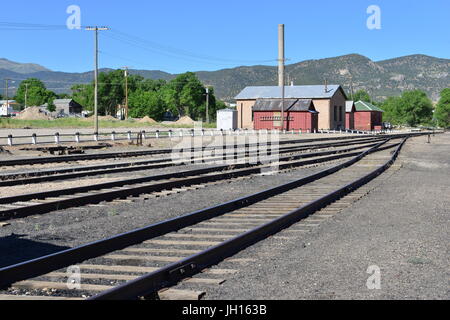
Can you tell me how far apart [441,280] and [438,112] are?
15092 centimetres

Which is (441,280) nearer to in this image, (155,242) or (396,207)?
(155,242)

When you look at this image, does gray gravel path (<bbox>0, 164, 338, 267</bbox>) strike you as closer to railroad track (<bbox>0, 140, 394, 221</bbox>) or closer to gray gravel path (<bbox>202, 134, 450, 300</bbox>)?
railroad track (<bbox>0, 140, 394, 221</bbox>)

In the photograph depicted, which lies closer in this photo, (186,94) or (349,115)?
(349,115)

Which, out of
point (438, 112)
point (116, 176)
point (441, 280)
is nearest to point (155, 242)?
point (441, 280)

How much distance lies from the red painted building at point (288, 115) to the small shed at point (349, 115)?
18736 mm

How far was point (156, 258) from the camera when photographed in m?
6.93

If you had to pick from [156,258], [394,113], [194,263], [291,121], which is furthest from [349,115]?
[194,263]

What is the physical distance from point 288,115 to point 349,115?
76.9ft

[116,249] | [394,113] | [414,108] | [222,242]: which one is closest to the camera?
[222,242]

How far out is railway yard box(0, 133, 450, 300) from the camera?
566 cm

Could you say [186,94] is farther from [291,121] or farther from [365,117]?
[291,121]

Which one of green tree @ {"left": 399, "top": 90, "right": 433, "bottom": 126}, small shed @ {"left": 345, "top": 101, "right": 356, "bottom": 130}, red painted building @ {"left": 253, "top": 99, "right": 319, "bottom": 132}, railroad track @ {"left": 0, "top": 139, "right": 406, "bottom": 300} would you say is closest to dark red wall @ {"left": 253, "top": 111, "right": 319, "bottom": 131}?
red painted building @ {"left": 253, "top": 99, "right": 319, "bottom": 132}

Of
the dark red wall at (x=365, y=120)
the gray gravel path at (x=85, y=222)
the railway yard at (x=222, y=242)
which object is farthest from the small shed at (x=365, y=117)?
the gray gravel path at (x=85, y=222)
